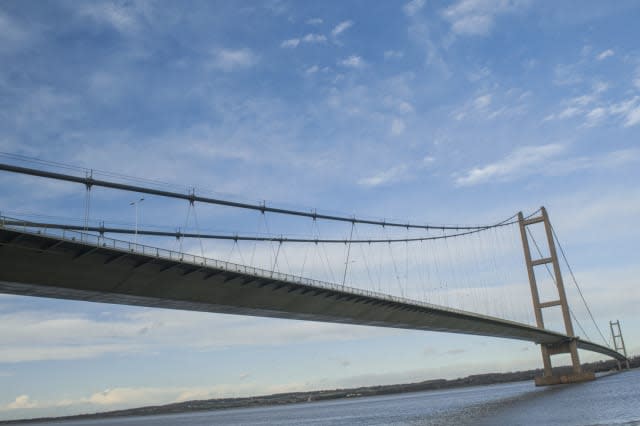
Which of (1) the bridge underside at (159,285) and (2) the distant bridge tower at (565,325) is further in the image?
(2) the distant bridge tower at (565,325)

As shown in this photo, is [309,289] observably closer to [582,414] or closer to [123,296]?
[123,296]

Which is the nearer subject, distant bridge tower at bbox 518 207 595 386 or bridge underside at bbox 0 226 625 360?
bridge underside at bbox 0 226 625 360

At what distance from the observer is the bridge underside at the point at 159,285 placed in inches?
933

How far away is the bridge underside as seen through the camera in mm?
23703

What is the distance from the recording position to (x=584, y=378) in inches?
3078

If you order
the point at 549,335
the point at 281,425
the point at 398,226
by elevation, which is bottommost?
the point at 281,425

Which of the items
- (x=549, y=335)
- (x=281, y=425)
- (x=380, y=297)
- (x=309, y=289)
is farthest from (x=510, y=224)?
(x=309, y=289)

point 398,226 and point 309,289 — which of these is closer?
point 309,289

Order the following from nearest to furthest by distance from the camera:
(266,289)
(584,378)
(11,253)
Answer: (11,253)
(266,289)
(584,378)

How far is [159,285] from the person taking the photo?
28.8 m

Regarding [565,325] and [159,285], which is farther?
[565,325]

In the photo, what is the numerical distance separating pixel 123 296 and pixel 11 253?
600 centimetres

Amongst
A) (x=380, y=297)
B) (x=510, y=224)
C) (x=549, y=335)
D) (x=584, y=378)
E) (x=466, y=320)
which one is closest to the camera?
(x=380, y=297)

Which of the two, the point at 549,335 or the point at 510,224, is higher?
the point at 510,224
